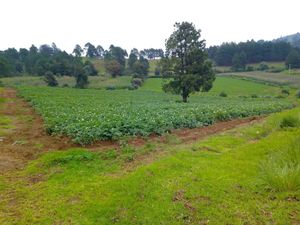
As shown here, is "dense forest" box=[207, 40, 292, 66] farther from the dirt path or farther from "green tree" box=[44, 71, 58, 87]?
the dirt path

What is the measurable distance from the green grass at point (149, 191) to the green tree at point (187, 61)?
87.3 feet

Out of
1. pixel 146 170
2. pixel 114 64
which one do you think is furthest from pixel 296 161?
pixel 114 64

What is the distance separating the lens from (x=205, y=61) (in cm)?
3872

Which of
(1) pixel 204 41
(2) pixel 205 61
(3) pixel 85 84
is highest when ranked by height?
(1) pixel 204 41

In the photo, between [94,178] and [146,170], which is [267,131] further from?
[94,178]

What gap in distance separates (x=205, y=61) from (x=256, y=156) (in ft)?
96.5

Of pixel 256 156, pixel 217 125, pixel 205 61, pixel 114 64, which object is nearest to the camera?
pixel 256 156

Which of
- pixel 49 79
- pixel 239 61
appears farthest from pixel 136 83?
pixel 239 61

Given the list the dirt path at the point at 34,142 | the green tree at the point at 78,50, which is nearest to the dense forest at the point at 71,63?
the green tree at the point at 78,50

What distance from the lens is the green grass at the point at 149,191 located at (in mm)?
6609

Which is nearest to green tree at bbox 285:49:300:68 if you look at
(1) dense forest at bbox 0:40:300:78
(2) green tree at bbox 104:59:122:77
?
(1) dense forest at bbox 0:40:300:78

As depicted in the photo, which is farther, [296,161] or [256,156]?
[256,156]

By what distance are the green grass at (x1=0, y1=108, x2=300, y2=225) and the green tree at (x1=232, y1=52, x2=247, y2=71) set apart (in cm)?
10958

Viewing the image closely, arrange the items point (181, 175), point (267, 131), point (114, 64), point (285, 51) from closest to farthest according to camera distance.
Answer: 1. point (181, 175)
2. point (267, 131)
3. point (114, 64)
4. point (285, 51)
